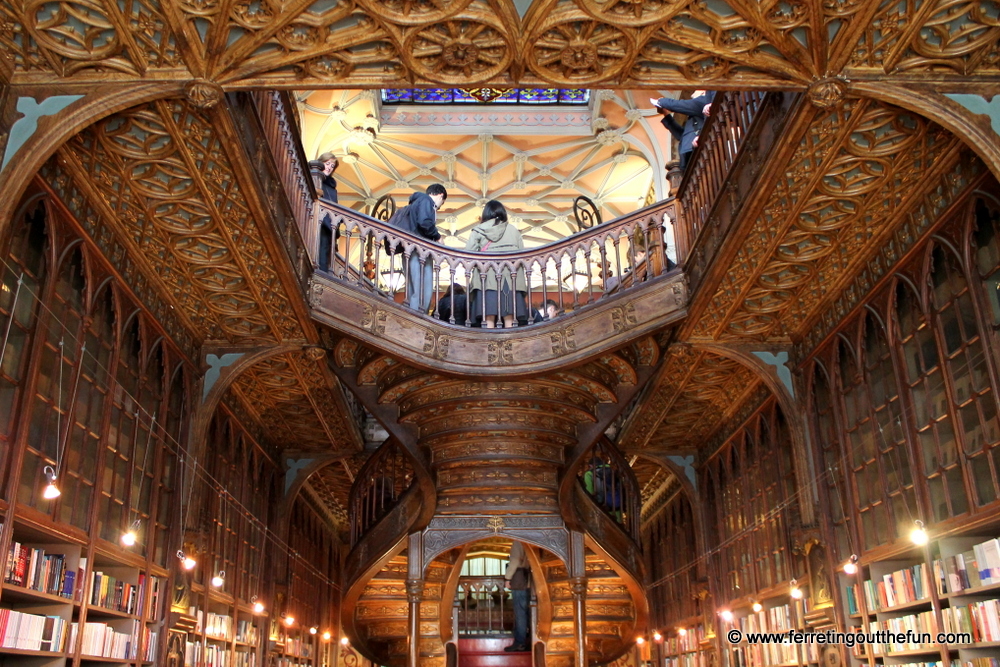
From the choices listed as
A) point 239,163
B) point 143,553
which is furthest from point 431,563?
point 239,163

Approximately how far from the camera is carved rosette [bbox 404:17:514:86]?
4.35 metres

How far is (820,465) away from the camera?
7309 millimetres

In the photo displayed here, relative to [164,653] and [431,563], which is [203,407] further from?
[431,563]

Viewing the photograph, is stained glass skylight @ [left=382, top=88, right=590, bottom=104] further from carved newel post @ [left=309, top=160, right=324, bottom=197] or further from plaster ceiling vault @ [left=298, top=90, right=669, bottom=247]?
carved newel post @ [left=309, top=160, right=324, bottom=197]

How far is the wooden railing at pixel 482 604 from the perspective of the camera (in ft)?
47.0

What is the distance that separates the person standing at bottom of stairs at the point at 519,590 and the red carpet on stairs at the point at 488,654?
14cm

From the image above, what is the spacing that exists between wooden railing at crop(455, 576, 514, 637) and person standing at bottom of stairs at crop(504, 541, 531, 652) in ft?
6.11

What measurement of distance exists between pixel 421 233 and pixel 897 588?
5.29 metres

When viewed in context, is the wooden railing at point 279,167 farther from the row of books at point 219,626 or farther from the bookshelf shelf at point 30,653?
the row of books at point 219,626

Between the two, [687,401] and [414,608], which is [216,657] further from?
[687,401]

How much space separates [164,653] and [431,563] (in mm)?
4306

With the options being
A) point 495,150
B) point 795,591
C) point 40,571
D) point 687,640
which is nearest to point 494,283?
point 795,591

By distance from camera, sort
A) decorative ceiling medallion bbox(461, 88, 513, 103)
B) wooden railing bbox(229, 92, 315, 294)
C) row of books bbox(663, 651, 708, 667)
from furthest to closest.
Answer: row of books bbox(663, 651, 708, 667)
wooden railing bbox(229, 92, 315, 294)
decorative ceiling medallion bbox(461, 88, 513, 103)

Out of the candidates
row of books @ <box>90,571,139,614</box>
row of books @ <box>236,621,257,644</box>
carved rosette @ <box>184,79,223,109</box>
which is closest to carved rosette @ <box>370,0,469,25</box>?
carved rosette @ <box>184,79,223,109</box>
